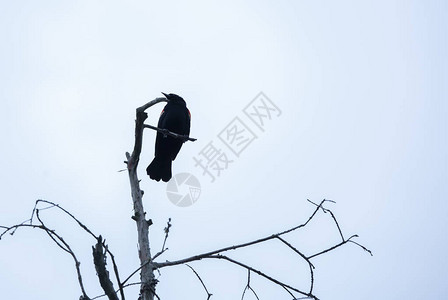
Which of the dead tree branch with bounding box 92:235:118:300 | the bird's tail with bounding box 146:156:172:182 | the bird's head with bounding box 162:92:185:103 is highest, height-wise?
the bird's head with bounding box 162:92:185:103

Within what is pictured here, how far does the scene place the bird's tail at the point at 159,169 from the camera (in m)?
6.55

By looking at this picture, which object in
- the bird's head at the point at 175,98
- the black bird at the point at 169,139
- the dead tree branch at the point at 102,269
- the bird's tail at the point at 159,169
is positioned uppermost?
the bird's head at the point at 175,98

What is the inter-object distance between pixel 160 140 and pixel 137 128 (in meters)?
3.46

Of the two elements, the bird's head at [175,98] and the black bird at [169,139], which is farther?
the bird's head at [175,98]

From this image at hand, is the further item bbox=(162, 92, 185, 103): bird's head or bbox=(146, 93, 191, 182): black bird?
bbox=(162, 92, 185, 103): bird's head

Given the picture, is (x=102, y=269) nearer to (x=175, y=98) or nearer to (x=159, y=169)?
(x=159, y=169)

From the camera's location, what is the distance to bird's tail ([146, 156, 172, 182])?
21.5 feet

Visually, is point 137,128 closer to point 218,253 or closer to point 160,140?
point 218,253

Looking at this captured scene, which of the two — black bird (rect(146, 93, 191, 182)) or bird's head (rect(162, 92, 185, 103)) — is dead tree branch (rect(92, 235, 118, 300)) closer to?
black bird (rect(146, 93, 191, 182))

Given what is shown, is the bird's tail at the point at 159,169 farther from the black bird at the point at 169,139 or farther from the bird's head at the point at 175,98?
the bird's head at the point at 175,98

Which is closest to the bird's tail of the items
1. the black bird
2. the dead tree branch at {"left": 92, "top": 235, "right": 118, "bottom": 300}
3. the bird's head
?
the black bird

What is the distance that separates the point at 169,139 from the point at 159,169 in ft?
1.47

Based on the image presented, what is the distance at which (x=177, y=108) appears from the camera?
7.41 meters

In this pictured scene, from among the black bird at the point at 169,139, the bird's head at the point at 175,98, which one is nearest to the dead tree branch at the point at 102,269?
the black bird at the point at 169,139
